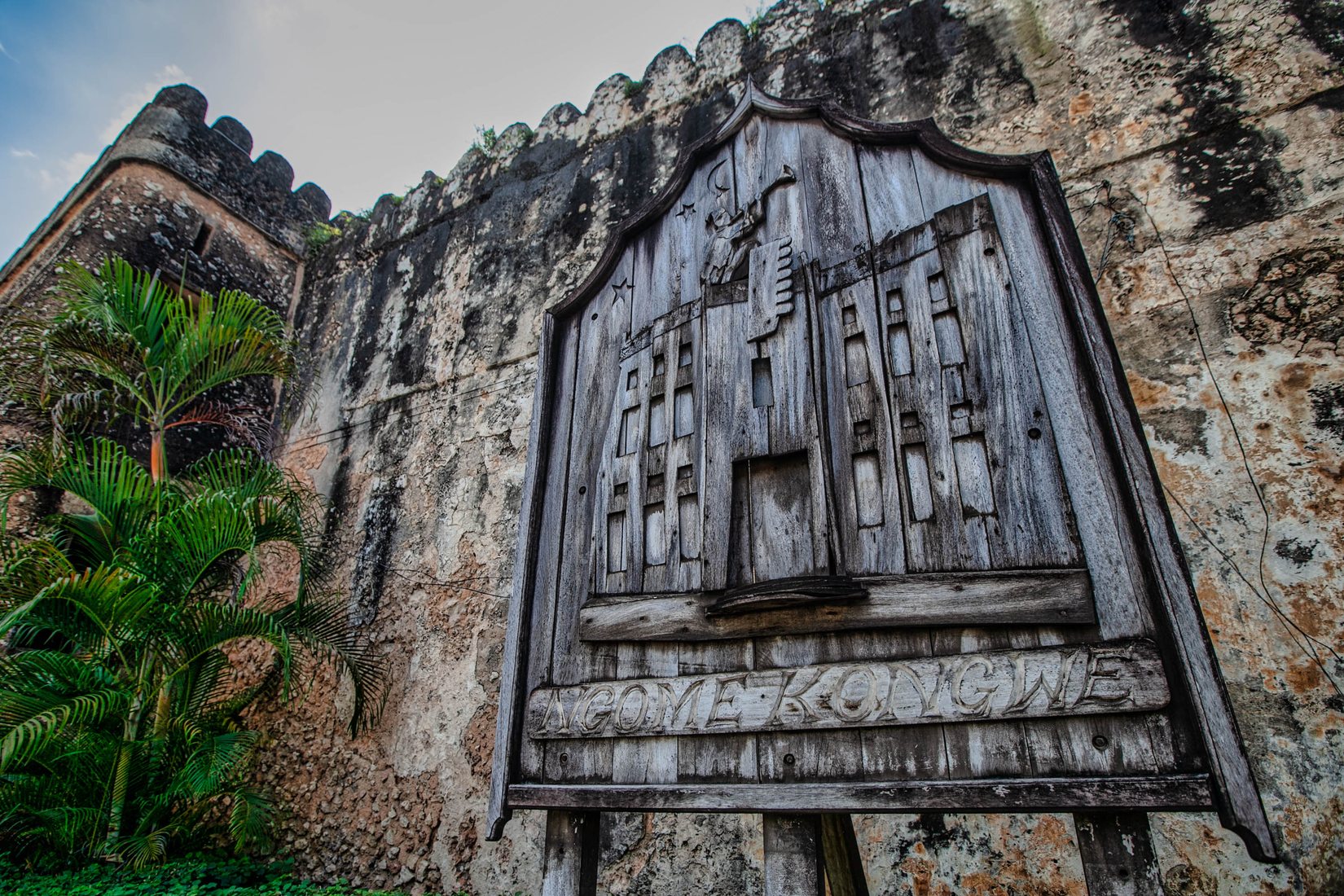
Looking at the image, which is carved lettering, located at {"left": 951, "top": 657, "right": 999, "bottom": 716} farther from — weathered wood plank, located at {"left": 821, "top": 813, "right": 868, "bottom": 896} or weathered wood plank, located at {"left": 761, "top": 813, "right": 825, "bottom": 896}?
weathered wood plank, located at {"left": 821, "top": 813, "right": 868, "bottom": 896}

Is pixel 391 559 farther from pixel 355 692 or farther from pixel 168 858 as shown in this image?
pixel 168 858

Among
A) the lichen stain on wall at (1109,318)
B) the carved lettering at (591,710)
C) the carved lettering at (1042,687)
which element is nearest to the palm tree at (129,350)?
the lichen stain on wall at (1109,318)

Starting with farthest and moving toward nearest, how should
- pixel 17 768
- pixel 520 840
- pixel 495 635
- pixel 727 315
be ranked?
pixel 495 635 < pixel 17 768 < pixel 520 840 < pixel 727 315

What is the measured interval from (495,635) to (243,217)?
14.7ft

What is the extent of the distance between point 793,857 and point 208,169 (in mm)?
6631

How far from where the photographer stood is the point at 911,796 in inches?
53.9

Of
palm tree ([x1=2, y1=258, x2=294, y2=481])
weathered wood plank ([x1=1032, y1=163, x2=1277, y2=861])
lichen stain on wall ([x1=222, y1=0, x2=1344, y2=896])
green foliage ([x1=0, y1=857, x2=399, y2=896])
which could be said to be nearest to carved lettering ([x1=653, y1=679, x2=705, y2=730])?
weathered wood plank ([x1=1032, y1=163, x2=1277, y2=861])

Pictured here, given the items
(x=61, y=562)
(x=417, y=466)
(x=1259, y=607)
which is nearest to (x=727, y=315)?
(x=1259, y=607)

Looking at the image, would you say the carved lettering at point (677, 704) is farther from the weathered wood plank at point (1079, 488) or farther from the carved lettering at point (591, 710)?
the weathered wood plank at point (1079, 488)

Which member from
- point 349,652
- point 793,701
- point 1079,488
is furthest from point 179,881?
point 1079,488

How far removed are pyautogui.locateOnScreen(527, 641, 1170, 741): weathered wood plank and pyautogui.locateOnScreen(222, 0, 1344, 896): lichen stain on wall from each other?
1233 millimetres

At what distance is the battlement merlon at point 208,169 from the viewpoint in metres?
5.51

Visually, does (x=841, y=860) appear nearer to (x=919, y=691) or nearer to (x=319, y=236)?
(x=919, y=691)

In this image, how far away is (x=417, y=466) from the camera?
172 inches
